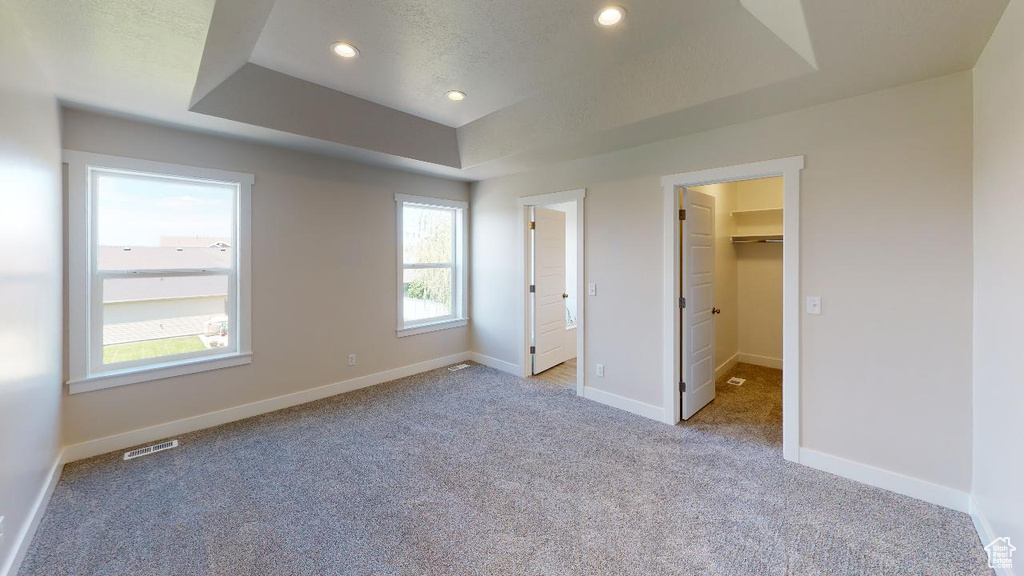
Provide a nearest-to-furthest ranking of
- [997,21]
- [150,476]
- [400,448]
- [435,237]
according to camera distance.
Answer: [997,21]
[150,476]
[400,448]
[435,237]

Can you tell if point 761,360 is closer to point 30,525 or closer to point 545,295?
point 545,295

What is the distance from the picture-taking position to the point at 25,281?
6.44 ft

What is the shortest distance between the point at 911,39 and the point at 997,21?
275 millimetres

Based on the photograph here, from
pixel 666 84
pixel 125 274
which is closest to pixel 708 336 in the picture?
pixel 666 84

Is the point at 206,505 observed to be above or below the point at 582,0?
below

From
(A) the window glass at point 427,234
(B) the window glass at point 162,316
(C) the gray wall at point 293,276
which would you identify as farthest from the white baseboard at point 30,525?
(A) the window glass at point 427,234

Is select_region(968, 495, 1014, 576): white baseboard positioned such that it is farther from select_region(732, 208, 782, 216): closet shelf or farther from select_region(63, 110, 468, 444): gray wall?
select_region(63, 110, 468, 444): gray wall

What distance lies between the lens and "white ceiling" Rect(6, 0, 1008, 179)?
185 cm

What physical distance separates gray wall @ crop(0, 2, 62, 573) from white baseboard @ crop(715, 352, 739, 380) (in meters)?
5.49

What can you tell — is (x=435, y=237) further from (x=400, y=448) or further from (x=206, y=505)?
(x=206, y=505)

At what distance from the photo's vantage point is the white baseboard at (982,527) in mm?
1744

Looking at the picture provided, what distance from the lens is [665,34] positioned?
2.34 meters

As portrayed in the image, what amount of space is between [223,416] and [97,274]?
143cm

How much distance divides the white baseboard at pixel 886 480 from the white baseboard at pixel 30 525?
4.33 meters
